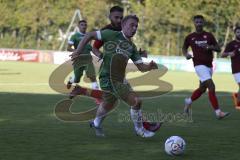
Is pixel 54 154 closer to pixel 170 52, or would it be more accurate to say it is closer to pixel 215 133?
pixel 215 133

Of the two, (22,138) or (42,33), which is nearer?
(22,138)

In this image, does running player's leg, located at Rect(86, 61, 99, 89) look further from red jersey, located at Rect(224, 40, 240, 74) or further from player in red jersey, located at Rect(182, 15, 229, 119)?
red jersey, located at Rect(224, 40, 240, 74)

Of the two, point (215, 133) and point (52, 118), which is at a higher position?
point (215, 133)

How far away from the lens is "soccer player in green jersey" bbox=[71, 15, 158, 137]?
30.6 feet

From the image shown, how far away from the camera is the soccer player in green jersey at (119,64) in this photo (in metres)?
9.32

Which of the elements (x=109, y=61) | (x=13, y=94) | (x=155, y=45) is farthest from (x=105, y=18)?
(x=109, y=61)

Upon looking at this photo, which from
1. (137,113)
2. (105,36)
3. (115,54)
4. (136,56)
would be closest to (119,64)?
(115,54)

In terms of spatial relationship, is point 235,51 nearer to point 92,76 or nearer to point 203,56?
point 203,56

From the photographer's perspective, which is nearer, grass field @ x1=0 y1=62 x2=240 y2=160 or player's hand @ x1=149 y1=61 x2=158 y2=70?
grass field @ x1=0 y1=62 x2=240 y2=160

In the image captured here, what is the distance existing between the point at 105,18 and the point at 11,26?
13643 millimetres

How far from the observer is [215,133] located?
10359 millimetres

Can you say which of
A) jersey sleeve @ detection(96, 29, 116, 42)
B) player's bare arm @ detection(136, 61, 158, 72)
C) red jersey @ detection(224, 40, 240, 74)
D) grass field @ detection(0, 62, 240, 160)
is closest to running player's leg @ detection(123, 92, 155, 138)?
grass field @ detection(0, 62, 240, 160)

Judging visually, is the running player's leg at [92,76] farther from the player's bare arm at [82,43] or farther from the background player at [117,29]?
the player's bare arm at [82,43]

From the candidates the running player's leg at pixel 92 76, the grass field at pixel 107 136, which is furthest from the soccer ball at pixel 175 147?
the running player's leg at pixel 92 76
